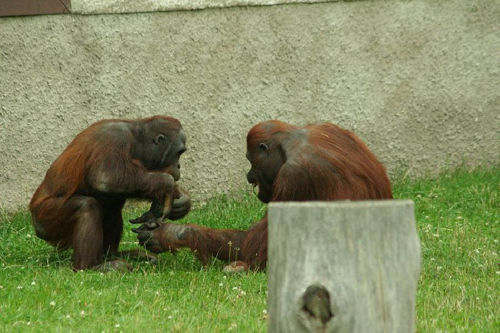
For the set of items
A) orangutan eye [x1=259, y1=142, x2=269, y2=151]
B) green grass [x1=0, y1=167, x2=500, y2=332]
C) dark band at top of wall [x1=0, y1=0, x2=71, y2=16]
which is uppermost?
dark band at top of wall [x1=0, y1=0, x2=71, y2=16]

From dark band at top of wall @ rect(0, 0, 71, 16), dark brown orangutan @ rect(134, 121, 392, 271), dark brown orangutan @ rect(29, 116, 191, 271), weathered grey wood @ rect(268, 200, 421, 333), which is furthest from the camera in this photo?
dark band at top of wall @ rect(0, 0, 71, 16)

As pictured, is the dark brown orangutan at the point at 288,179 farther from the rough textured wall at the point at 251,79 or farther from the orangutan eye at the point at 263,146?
the rough textured wall at the point at 251,79

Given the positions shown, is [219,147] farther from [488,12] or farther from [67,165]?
[488,12]

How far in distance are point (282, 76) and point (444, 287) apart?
3.27m

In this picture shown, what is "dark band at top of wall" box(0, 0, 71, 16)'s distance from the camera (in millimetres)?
7375

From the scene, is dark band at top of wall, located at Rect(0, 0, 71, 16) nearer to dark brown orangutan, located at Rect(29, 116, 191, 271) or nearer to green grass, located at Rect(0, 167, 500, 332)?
green grass, located at Rect(0, 167, 500, 332)

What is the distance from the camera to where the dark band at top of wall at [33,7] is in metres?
7.38

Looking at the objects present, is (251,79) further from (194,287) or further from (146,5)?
(194,287)

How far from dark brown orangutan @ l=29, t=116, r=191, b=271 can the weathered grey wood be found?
2922mm

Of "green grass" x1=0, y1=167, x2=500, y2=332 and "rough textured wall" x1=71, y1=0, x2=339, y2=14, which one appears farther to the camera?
"rough textured wall" x1=71, y1=0, x2=339, y2=14

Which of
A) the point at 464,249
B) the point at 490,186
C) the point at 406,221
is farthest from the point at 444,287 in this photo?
the point at 490,186

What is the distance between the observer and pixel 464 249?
6.07 metres

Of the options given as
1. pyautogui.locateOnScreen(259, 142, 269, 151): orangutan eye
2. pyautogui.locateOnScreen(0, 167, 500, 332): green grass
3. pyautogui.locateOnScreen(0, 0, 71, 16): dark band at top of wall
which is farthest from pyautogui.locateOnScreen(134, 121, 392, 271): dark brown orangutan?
pyautogui.locateOnScreen(0, 0, 71, 16): dark band at top of wall

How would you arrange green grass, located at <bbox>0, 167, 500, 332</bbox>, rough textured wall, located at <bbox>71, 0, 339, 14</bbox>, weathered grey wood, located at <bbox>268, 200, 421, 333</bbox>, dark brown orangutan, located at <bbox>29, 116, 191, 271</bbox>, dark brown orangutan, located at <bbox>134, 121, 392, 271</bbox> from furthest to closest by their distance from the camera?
rough textured wall, located at <bbox>71, 0, 339, 14</bbox> → dark brown orangutan, located at <bbox>29, 116, 191, 271</bbox> → dark brown orangutan, located at <bbox>134, 121, 392, 271</bbox> → green grass, located at <bbox>0, 167, 500, 332</bbox> → weathered grey wood, located at <bbox>268, 200, 421, 333</bbox>
